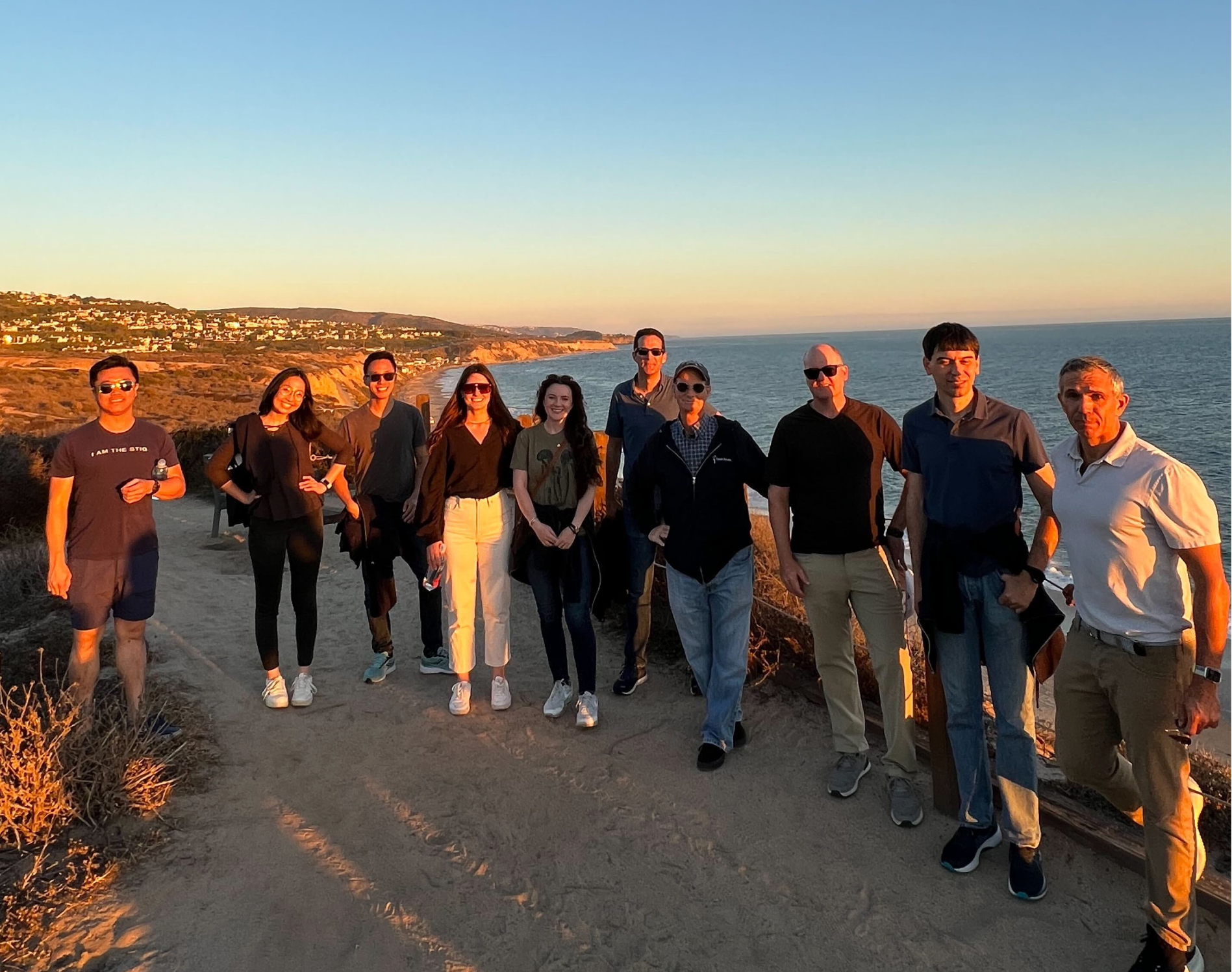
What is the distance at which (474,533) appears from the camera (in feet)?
15.1

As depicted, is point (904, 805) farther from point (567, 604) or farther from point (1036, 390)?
point (1036, 390)

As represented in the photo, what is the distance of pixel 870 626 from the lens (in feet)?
12.2

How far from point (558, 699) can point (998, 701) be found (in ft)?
8.38

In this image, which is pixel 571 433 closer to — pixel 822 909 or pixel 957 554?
pixel 957 554

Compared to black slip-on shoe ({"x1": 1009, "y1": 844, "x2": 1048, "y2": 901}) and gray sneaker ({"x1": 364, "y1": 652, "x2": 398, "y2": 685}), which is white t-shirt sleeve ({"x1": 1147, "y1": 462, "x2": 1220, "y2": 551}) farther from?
gray sneaker ({"x1": 364, "y1": 652, "x2": 398, "y2": 685})

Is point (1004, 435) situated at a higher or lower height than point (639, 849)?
higher

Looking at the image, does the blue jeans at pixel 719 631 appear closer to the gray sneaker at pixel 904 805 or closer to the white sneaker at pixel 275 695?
the gray sneaker at pixel 904 805

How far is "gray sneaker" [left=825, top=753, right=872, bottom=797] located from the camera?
3.88 m

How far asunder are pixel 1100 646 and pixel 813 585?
1.26 metres

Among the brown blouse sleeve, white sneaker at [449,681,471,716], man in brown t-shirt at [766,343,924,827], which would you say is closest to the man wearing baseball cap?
man in brown t-shirt at [766,343,924,827]

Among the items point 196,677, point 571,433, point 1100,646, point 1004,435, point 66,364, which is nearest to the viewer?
point 1100,646

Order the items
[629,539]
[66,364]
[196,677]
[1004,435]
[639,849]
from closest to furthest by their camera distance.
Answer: [1004,435] → [639,849] → [629,539] → [196,677] → [66,364]

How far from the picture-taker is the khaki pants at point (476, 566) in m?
4.59

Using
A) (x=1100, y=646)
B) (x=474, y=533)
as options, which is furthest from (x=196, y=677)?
(x=1100, y=646)
